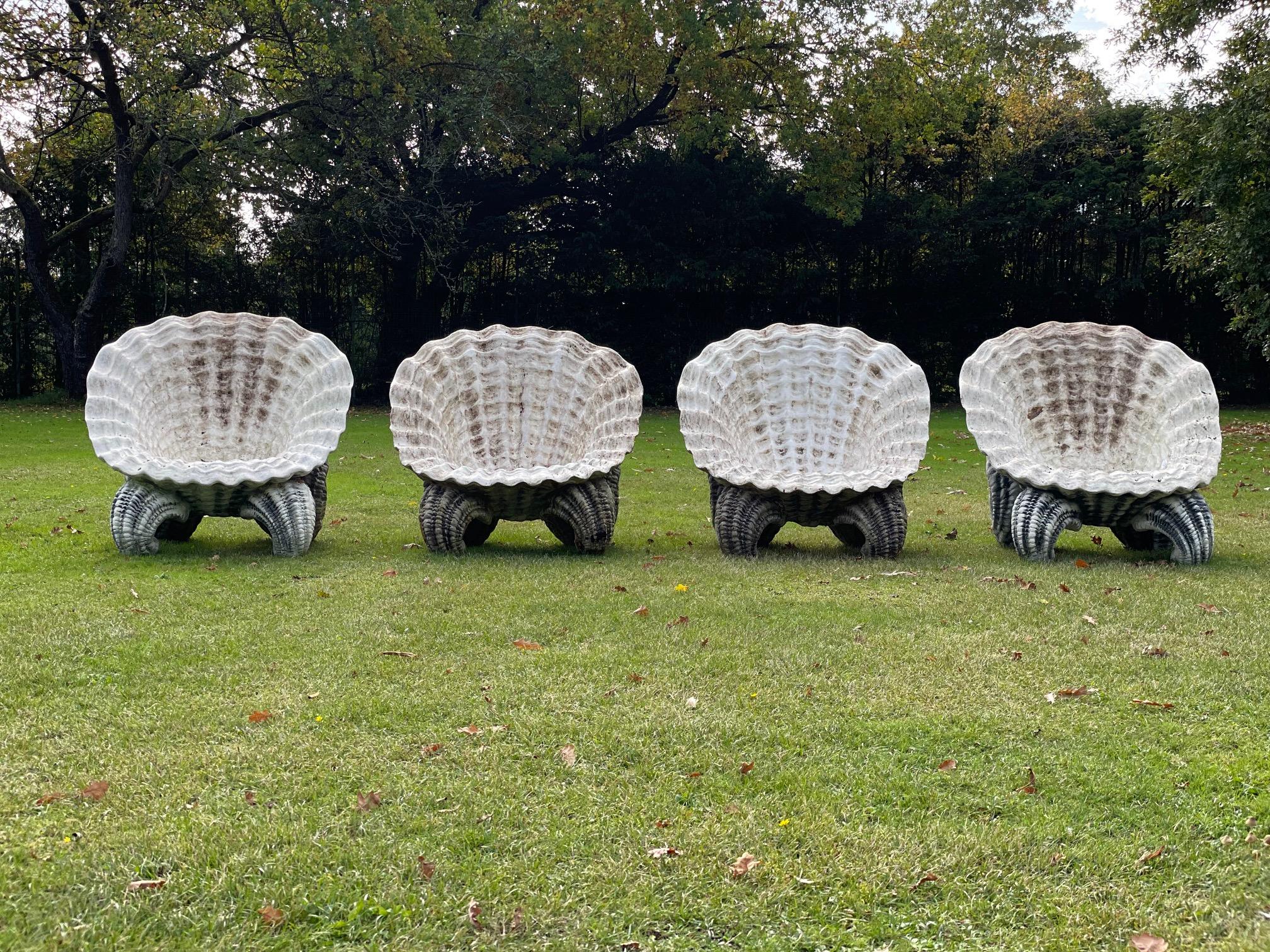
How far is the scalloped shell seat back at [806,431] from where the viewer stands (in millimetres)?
6152

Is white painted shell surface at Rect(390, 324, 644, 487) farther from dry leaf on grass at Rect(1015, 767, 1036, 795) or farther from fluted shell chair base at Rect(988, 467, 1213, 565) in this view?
dry leaf on grass at Rect(1015, 767, 1036, 795)

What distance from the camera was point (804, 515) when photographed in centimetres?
625

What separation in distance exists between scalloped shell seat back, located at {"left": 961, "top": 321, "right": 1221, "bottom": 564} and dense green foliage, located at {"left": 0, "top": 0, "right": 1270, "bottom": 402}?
8.68 meters

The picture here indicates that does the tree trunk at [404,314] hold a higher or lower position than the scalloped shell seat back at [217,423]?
higher

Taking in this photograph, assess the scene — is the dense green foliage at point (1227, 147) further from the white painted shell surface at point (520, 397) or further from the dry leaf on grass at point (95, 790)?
the dry leaf on grass at point (95, 790)

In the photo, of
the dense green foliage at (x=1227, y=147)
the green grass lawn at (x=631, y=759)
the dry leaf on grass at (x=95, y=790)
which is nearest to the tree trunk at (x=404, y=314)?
the dense green foliage at (x=1227, y=147)

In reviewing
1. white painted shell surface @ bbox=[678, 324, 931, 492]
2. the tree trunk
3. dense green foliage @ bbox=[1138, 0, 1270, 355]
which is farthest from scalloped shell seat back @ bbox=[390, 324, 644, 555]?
the tree trunk

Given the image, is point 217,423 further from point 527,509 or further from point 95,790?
point 95,790

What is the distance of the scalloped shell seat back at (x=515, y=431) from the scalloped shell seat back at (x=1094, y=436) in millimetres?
2260

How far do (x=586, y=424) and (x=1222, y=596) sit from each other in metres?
3.77

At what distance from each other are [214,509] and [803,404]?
3.81 meters

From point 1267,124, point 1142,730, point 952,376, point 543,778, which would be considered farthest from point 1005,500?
point 952,376

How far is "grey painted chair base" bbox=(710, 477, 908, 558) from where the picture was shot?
616 centimetres

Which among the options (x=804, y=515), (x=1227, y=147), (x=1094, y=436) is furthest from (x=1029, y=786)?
(x=1227, y=147)
